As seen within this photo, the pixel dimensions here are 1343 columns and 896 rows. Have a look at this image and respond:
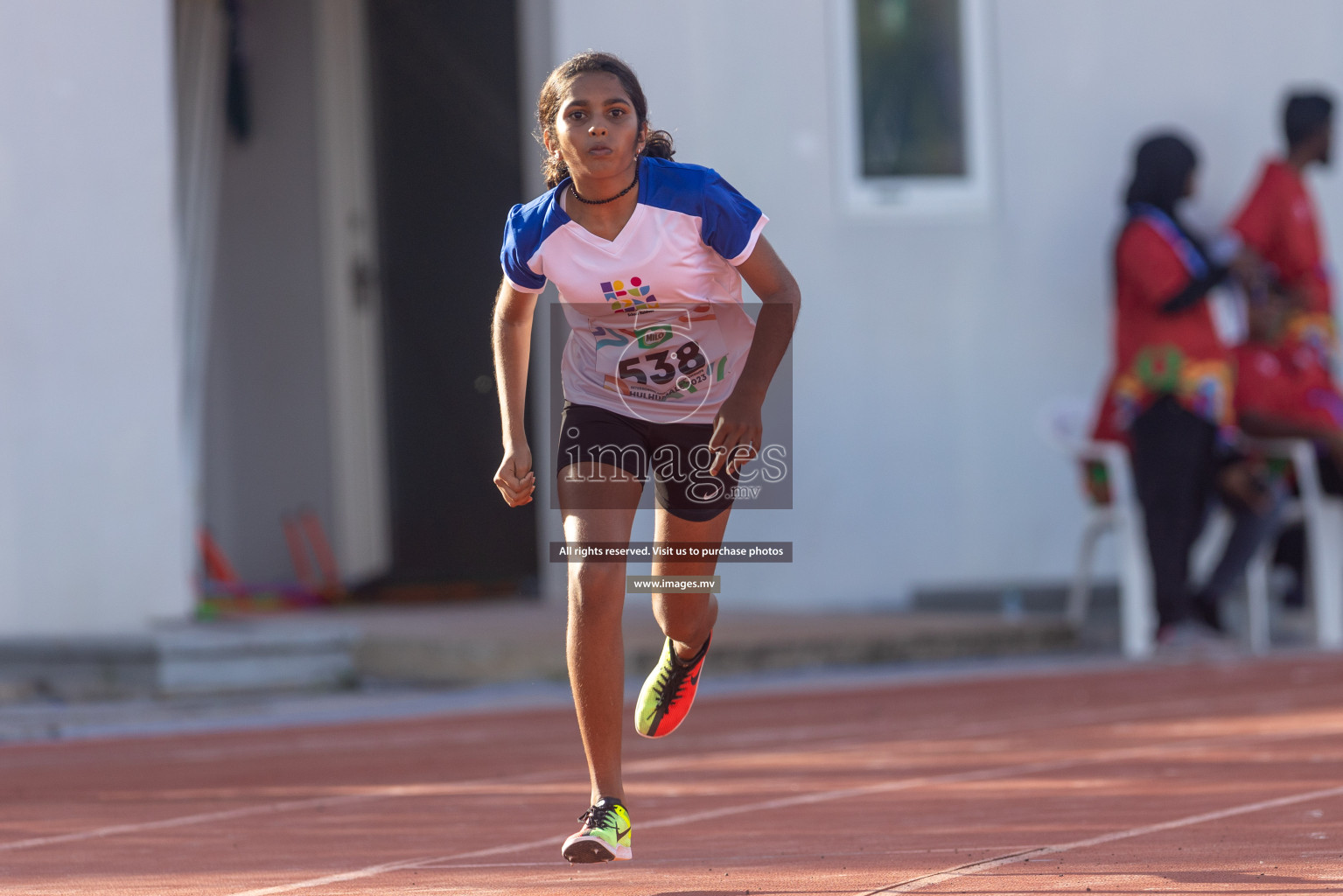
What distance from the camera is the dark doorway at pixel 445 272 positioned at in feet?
33.5

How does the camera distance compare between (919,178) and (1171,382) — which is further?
(919,178)

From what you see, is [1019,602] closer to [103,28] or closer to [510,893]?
[103,28]

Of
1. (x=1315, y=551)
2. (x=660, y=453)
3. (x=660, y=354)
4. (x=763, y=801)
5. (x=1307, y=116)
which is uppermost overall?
(x=1307, y=116)

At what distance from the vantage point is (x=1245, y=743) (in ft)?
19.0

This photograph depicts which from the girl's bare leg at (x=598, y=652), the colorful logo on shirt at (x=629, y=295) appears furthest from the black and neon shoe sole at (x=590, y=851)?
the colorful logo on shirt at (x=629, y=295)

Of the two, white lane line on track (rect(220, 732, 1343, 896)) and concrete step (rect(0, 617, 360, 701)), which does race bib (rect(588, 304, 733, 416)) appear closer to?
white lane line on track (rect(220, 732, 1343, 896))

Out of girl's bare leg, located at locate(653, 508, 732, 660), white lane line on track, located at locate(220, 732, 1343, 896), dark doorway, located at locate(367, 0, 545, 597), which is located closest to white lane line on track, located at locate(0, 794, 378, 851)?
white lane line on track, located at locate(220, 732, 1343, 896)

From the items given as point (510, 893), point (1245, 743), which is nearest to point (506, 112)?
point (1245, 743)

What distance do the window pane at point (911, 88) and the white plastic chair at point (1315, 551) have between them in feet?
7.32

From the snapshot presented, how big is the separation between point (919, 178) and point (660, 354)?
5.80 meters

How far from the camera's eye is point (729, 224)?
13.0 feet

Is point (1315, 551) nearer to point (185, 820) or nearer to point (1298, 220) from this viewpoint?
point (1298, 220)

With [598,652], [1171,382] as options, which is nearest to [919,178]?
[1171,382]

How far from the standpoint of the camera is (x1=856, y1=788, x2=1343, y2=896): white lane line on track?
3.60 m
